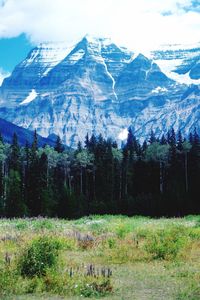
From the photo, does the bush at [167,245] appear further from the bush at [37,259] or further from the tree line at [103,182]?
the tree line at [103,182]

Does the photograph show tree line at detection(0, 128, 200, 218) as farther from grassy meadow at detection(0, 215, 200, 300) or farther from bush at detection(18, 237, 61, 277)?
bush at detection(18, 237, 61, 277)

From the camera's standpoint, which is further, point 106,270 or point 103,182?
point 103,182

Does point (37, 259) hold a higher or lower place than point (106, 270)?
higher

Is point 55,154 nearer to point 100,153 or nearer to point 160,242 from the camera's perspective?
point 100,153

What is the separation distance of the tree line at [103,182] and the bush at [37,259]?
56.8 metres

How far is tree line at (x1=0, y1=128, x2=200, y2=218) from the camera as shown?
3095 inches

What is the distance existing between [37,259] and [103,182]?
96.7 m

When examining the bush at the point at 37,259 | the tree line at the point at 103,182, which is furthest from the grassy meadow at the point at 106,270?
the tree line at the point at 103,182

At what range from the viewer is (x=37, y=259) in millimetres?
19047

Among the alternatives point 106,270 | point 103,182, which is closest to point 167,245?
point 106,270

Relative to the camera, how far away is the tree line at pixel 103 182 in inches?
3095

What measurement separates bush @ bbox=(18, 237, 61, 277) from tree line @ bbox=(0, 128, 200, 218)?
5679 cm

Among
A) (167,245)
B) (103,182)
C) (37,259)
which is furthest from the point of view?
(103,182)

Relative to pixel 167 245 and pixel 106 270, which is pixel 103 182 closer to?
pixel 167 245
